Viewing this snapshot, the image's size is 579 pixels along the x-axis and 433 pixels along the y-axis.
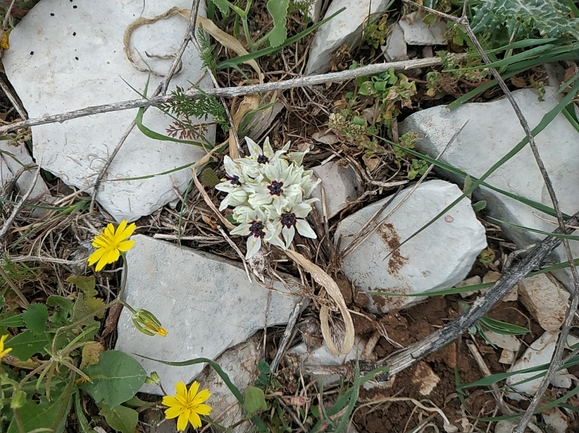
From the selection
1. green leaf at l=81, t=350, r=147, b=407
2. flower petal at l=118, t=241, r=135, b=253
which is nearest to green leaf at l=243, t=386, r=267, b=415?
green leaf at l=81, t=350, r=147, b=407

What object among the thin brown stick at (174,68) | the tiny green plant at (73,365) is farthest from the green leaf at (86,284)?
the thin brown stick at (174,68)

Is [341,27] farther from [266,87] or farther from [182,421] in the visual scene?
[182,421]

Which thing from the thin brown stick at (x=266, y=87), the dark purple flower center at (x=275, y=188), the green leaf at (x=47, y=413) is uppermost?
the thin brown stick at (x=266, y=87)

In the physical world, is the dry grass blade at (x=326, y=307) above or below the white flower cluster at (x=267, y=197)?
below

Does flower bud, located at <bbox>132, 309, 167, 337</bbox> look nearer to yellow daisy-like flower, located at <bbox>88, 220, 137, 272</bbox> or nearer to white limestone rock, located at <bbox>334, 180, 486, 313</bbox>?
yellow daisy-like flower, located at <bbox>88, 220, 137, 272</bbox>

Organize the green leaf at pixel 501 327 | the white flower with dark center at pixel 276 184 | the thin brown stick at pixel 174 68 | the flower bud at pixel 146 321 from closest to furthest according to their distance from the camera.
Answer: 1. the flower bud at pixel 146 321
2. the white flower with dark center at pixel 276 184
3. the green leaf at pixel 501 327
4. the thin brown stick at pixel 174 68

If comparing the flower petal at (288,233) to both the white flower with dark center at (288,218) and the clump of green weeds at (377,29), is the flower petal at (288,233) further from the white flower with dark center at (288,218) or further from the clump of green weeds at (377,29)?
the clump of green weeds at (377,29)

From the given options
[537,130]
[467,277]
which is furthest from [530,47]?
[467,277]
